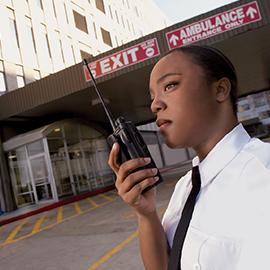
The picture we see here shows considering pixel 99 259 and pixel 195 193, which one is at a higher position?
pixel 195 193

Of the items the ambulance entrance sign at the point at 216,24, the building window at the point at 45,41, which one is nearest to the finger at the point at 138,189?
the ambulance entrance sign at the point at 216,24

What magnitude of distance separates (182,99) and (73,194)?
1578 cm

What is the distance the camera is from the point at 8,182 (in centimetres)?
1491

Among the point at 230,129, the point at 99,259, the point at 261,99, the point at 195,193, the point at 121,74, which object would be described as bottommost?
the point at 99,259

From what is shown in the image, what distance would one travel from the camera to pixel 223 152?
92cm

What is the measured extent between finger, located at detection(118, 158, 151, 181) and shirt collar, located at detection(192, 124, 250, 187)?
185mm

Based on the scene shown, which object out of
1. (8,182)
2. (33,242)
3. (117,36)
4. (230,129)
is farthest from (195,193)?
(117,36)

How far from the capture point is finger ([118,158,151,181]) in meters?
1.03

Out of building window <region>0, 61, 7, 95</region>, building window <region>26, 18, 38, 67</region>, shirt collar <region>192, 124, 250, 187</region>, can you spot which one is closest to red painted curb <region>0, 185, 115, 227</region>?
building window <region>0, 61, 7, 95</region>

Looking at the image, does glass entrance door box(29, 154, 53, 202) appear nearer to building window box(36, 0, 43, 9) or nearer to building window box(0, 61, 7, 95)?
building window box(0, 61, 7, 95)

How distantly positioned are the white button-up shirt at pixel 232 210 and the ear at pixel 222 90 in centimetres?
11

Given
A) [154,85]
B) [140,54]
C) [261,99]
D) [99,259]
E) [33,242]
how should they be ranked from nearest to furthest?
[154,85], [99,259], [33,242], [140,54], [261,99]

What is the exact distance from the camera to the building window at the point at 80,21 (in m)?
25.6

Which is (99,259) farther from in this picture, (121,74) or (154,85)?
(121,74)
